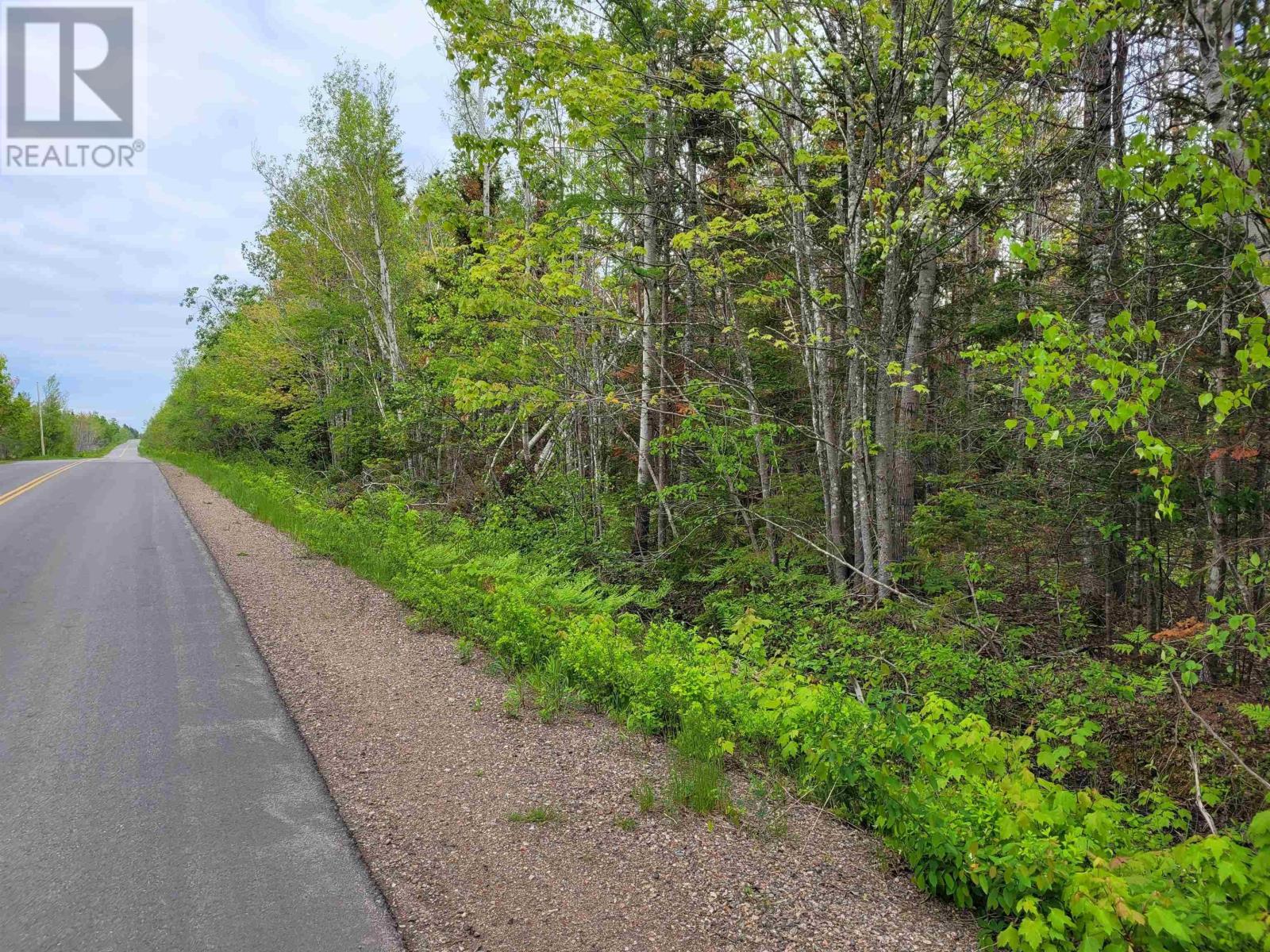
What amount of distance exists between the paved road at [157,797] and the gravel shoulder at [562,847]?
0.73ft

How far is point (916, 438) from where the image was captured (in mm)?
8406

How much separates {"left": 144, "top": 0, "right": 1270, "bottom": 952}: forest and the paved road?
1803 millimetres

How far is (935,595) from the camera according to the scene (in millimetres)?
8148

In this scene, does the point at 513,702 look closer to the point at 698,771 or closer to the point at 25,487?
the point at 698,771

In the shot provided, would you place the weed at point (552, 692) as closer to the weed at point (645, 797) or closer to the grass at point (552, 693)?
the grass at point (552, 693)

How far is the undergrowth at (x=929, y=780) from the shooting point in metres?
2.53

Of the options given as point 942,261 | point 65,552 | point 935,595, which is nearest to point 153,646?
point 65,552

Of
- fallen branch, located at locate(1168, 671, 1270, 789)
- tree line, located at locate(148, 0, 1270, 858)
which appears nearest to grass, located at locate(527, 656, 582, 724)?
tree line, located at locate(148, 0, 1270, 858)

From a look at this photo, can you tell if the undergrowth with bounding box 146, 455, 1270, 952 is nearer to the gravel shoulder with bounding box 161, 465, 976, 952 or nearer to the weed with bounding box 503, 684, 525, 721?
the weed with bounding box 503, 684, 525, 721

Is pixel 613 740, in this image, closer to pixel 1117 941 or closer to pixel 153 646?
pixel 1117 941

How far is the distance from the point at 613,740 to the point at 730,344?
771 centimetres

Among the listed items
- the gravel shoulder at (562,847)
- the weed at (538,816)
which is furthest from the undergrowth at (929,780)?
the weed at (538,816)

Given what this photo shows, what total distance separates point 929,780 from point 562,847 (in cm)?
188

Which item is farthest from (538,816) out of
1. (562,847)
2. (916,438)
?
(916,438)
